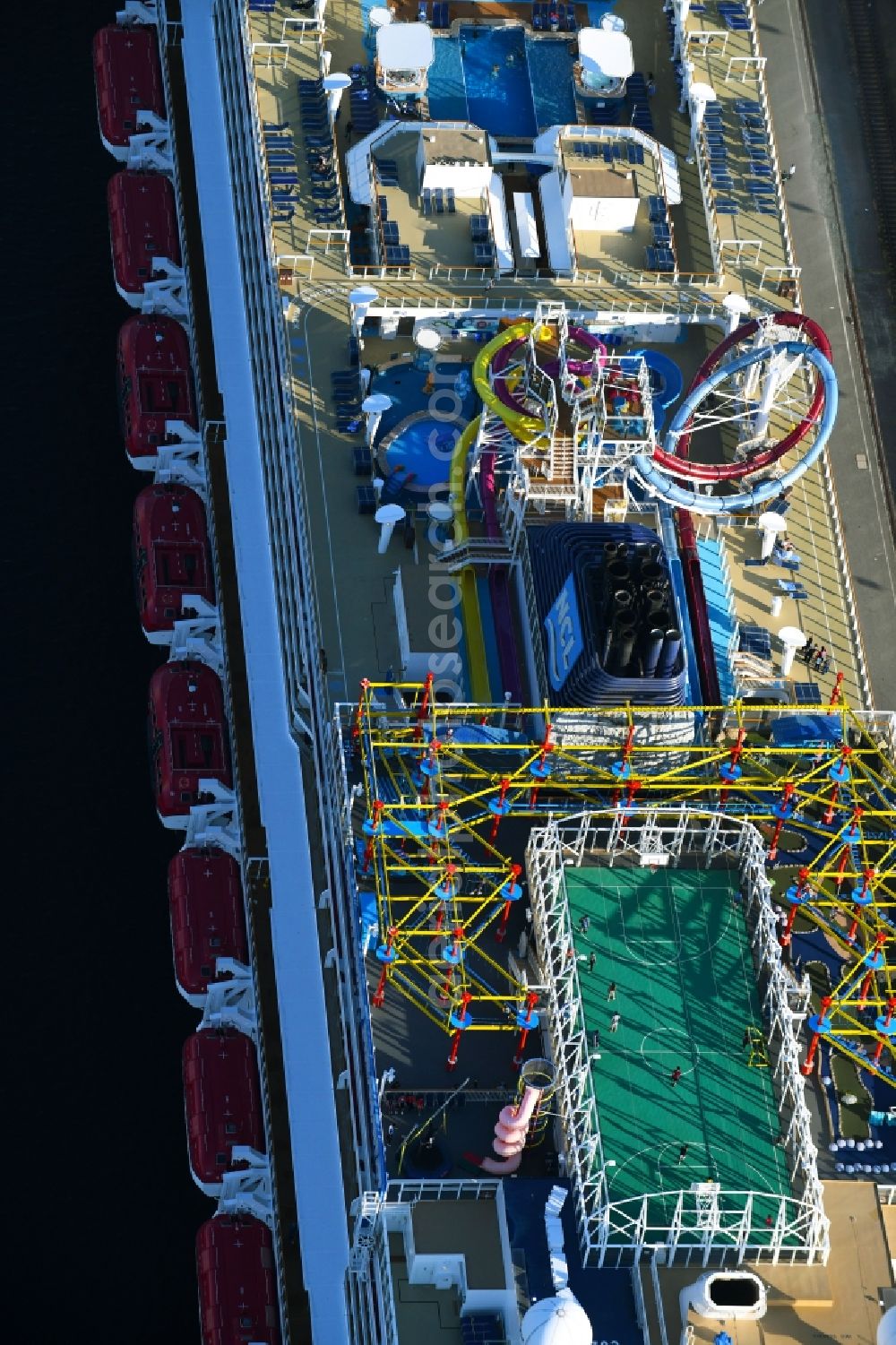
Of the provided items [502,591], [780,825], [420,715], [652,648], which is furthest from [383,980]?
[502,591]

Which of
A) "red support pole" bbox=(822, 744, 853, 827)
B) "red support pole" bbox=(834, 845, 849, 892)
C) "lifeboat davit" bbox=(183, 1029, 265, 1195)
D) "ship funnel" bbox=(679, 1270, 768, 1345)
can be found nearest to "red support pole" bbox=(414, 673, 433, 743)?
"red support pole" bbox=(822, 744, 853, 827)

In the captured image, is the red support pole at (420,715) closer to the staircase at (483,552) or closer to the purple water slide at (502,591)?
the purple water slide at (502,591)

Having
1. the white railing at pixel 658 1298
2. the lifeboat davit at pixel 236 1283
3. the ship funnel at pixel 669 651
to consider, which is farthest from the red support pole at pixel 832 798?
the lifeboat davit at pixel 236 1283

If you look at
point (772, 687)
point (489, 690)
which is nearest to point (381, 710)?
point (489, 690)

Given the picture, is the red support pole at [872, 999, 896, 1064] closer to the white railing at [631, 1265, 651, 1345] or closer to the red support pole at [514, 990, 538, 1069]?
the red support pole at [514, 990, 538, 1069]

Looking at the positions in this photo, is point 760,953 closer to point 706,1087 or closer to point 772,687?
point 706,1087

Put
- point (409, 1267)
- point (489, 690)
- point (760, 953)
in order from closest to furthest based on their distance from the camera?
point (409, 1267) < point (760, 953) < point (489, 690)
